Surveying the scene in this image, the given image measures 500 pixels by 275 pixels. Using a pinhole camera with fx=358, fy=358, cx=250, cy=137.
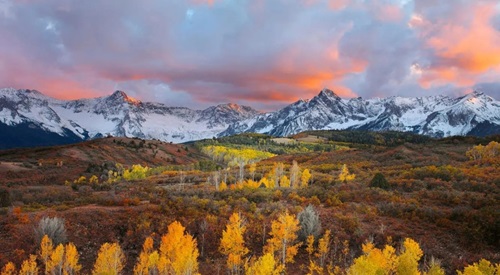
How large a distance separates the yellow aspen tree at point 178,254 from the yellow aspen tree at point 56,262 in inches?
270

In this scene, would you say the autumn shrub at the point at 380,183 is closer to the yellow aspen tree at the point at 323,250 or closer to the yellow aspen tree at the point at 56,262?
the yellow aspen tree at the point at 323,250

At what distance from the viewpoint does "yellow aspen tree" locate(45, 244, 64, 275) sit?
24672 millimetres

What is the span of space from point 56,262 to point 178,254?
9421mm

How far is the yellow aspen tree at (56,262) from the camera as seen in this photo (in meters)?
24.7

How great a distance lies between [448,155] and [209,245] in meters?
104

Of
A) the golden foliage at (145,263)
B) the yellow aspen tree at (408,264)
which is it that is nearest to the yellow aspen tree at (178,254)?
the golden foliage at (145,263)

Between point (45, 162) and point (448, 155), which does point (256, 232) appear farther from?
point (45, 162)

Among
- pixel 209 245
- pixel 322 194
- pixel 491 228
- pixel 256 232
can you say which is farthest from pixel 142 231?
pixel 491 228

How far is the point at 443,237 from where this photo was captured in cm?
3162

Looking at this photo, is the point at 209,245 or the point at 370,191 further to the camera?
the point at 370,191

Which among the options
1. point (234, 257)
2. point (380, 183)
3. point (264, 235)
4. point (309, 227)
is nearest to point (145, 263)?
point (234, 257)

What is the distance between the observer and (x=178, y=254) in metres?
23.2

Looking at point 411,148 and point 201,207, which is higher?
point 411,148

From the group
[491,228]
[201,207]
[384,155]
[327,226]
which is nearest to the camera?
[491,228]
